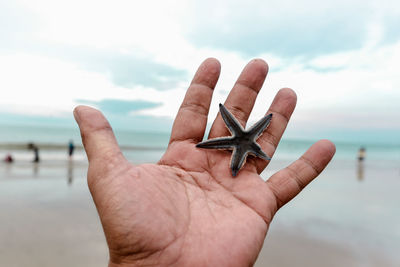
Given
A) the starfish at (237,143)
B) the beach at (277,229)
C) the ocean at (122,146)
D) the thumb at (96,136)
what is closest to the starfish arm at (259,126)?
the starfish at (237,143)

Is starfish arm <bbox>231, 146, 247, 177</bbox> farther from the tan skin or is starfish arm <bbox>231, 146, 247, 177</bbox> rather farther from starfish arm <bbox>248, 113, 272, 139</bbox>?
starfish arm <bbox>248, 113, 272, 139</bbox>

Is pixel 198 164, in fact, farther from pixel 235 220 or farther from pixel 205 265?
pixel 205 265

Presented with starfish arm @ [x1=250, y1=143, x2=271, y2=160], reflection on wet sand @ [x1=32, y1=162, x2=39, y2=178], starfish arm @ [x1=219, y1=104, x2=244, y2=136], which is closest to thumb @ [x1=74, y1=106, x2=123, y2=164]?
starfish arm @ [x1=219, y1=104, x2=244, y2=136]

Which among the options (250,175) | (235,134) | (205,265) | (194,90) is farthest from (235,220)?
(194,90)

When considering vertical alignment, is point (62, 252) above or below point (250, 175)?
below

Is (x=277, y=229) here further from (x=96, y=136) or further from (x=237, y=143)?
(x=96, y=136)

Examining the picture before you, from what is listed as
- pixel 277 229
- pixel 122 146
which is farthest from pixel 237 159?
pixel 122 146
